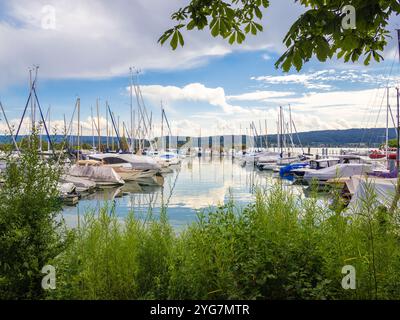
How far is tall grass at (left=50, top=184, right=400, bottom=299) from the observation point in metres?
3.75

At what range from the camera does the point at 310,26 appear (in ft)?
10.7

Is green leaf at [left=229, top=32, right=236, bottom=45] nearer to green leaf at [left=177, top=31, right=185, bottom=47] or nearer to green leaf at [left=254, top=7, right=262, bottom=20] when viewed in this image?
green leaf at [left=254, top=7, right=262, bottom=20]

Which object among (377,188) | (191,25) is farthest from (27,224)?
(377,188)

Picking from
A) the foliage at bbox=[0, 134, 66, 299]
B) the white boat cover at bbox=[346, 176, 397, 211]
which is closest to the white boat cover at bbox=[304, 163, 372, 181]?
the white boat cover at bbox=[346, 176, 397, 211]

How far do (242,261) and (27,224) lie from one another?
7.85 feet

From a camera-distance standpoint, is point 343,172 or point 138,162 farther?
point 138,162

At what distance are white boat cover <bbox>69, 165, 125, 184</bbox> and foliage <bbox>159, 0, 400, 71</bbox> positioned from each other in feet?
95.5

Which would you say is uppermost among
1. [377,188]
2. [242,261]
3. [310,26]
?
[310,26]

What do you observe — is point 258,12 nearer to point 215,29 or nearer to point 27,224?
point 215,29

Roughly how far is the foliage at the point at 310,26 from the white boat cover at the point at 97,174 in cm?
2911

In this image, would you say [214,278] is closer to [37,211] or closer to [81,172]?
[37,211]

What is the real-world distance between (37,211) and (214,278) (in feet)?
6.80

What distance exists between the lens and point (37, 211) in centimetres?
398
